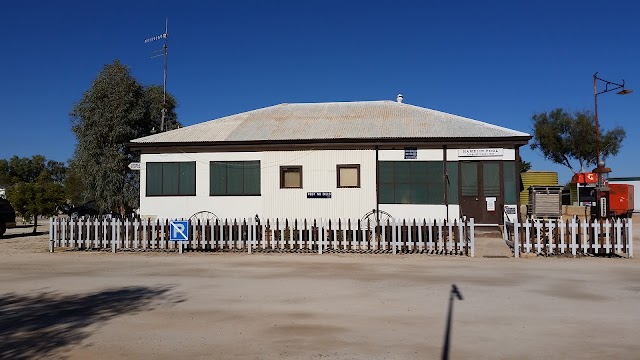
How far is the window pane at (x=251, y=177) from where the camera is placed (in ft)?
65.8

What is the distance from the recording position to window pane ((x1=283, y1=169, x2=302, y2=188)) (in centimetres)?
1992

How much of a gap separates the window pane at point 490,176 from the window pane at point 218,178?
10.1 meters

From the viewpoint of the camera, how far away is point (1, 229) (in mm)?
24031

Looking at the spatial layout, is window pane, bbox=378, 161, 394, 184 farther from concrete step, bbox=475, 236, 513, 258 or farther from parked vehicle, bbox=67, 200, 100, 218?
parked vehicle, bbox=67, 200, 100, 218

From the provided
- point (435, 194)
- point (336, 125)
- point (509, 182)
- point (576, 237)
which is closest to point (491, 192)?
point (509, 182)

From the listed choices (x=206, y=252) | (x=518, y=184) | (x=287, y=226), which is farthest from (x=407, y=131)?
(x=206, y=252)

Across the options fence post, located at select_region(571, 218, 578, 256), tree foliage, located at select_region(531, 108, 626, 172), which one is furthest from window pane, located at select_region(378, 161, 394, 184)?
tree foliage, located at select_region(531, 108, 626, 172)

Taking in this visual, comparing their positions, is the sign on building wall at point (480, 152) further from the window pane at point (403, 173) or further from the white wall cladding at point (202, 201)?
the white wall cladding at point (202, 201)

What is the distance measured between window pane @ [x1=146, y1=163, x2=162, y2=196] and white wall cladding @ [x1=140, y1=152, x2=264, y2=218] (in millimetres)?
210

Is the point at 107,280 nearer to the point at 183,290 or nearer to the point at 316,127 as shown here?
the point at 183,290

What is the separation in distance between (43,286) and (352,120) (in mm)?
14346

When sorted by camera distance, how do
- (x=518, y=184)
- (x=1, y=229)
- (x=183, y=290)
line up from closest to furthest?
1. (x=183, y=290)
2. (x=518, y=184)
3. (x=1, y=229)

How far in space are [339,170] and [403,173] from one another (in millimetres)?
2478

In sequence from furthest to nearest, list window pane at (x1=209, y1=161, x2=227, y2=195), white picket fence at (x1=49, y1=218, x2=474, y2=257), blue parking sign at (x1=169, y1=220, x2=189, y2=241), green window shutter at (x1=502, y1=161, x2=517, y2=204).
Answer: window pane at (x1=209, y1=161, x2=227, y2=195), green window shutter at (x1=502, y1=161, x2=517, y2=204), blue parking sign at (x1=169, y1=220, x2=189, y2=241), white picket fence at (x1=49, y1=218, x2=474, y2=257)
